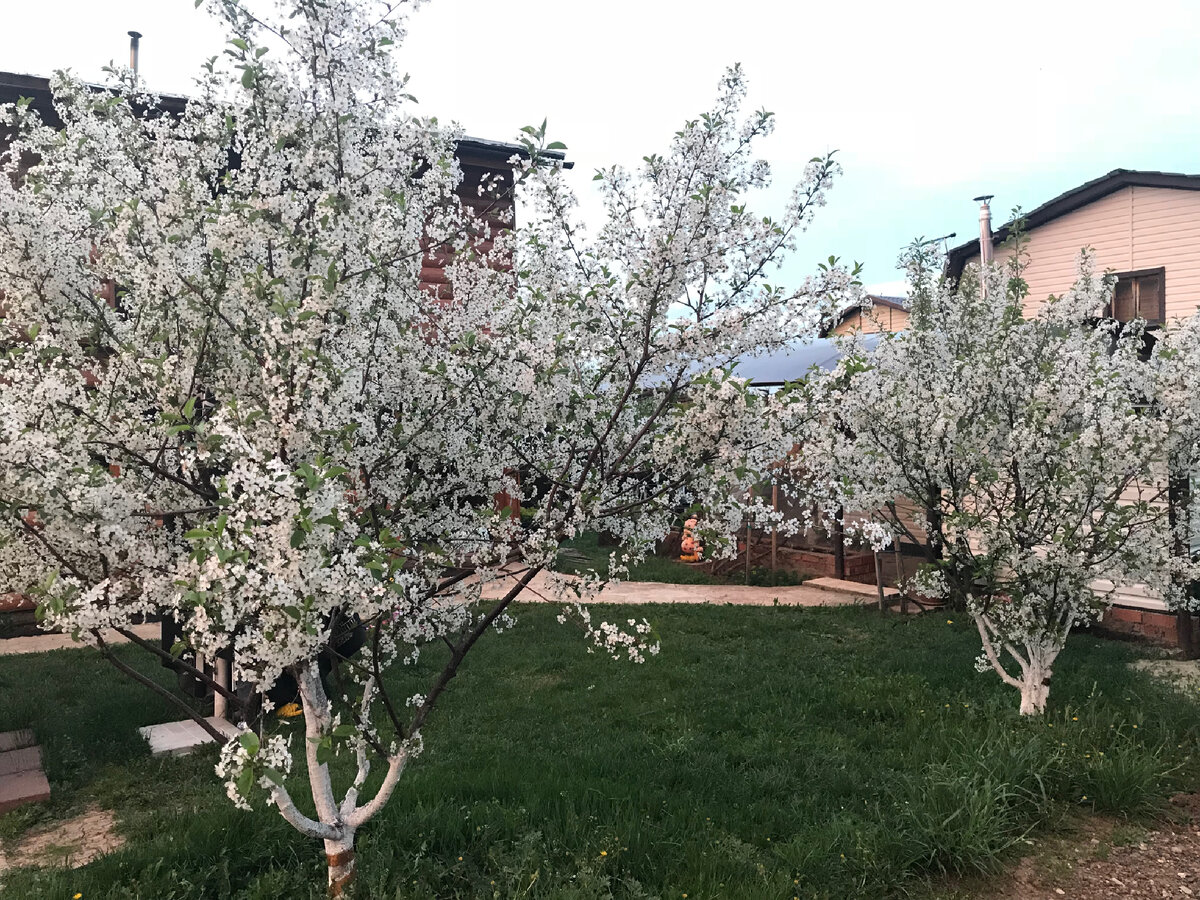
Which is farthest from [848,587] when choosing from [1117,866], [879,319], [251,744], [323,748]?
[251,744]

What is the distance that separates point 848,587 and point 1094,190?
9775 mm

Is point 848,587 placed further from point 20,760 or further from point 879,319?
point 20,760

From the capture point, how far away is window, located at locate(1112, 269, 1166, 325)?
15391mm

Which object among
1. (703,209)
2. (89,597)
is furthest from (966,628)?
(89,597)

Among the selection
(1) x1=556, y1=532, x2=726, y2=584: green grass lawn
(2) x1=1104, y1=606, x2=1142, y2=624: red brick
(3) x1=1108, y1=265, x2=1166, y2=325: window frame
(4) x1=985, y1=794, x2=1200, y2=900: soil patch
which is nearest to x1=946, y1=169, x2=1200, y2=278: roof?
(3) x1=1108, y1=265, x2=1166, y2=325: window frame

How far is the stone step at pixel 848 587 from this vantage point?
13955mm

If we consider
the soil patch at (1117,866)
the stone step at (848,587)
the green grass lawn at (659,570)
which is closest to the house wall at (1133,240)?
the stone step at (848,587)

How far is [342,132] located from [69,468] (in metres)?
2.16

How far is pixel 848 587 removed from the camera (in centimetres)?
1446

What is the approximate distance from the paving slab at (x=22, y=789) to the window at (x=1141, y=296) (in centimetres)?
1799

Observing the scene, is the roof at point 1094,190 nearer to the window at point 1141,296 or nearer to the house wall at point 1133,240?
the house wall at point 1133,240

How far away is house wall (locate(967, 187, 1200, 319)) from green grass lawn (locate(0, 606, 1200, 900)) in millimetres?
9496

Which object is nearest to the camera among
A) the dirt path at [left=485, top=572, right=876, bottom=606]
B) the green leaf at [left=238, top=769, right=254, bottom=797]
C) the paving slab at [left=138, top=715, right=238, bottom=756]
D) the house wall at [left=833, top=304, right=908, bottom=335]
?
the green leaf at [left=238, top=769, right=254, bottom=797]

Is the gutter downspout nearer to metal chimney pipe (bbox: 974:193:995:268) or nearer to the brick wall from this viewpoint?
metal chimney pipe (bbox: 974:193:995:268)
